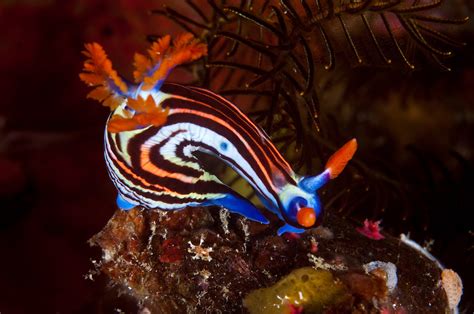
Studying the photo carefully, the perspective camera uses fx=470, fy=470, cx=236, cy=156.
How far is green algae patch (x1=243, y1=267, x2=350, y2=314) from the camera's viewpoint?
2.19 meters

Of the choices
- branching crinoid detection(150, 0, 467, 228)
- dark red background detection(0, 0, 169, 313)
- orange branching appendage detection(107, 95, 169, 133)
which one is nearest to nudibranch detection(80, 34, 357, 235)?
orange branching appendage detection(107, 95, 169, 133)

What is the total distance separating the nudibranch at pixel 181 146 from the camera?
6.66 ft

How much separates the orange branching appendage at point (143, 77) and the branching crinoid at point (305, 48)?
893mm

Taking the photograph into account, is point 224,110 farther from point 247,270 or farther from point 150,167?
point 247,270

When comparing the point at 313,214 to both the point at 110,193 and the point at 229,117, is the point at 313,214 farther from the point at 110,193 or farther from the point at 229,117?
the point at 110,193

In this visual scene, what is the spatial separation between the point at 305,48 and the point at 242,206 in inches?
43.5

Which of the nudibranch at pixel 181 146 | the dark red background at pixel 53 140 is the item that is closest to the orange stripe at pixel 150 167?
the nudibranch at pixel 181 146

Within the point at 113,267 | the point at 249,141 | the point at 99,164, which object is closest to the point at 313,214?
the point at 249,141

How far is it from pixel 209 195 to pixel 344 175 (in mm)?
1622

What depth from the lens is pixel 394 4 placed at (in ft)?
8.87

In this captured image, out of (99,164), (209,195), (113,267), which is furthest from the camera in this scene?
(99,164)

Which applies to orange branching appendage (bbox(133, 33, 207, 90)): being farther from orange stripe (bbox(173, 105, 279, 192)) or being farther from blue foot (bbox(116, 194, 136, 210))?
blue foot (bbox(116, 194, 136, 210))

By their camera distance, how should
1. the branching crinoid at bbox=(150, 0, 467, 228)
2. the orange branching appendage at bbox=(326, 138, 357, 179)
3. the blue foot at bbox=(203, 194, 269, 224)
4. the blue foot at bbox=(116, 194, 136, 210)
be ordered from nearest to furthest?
the orange branching appendage at bbox=(326, 138, 357, 179)
the blue foot at bbox=(203, 194, 269, 224)
the blue foot at bbox=(116, 194, 136, 210)
the branching crinoid at bbox=(150, 0, 467, 228)

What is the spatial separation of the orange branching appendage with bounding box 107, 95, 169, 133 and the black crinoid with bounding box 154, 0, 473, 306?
101 cm
